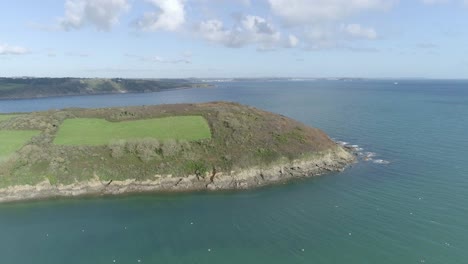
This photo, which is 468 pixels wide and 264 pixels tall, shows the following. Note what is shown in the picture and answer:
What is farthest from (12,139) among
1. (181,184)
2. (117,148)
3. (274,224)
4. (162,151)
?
(274,224)

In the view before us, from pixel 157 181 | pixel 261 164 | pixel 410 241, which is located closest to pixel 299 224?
pixel 410 241

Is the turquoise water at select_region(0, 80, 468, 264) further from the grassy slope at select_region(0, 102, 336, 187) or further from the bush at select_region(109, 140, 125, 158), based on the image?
the bush at select_region(109, 140, 125, 158)

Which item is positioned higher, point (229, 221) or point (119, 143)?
point (119, 143)

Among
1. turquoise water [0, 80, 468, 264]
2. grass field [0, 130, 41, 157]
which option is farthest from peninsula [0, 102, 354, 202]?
turquoise water [0, 80, 468, 264]

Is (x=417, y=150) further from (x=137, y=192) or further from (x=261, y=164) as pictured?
(x=137, y=192)

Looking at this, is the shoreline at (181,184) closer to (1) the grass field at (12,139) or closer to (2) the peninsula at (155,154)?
(2) the peninsula at (155,154)

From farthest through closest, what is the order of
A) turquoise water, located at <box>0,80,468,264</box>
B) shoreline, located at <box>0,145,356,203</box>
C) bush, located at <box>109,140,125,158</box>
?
bush, located at <box>109,140,125,158</box> → shoreline, located at <box>0,145,356,203</box> → turquoise water, located at <box>0,80,468,264</box>
